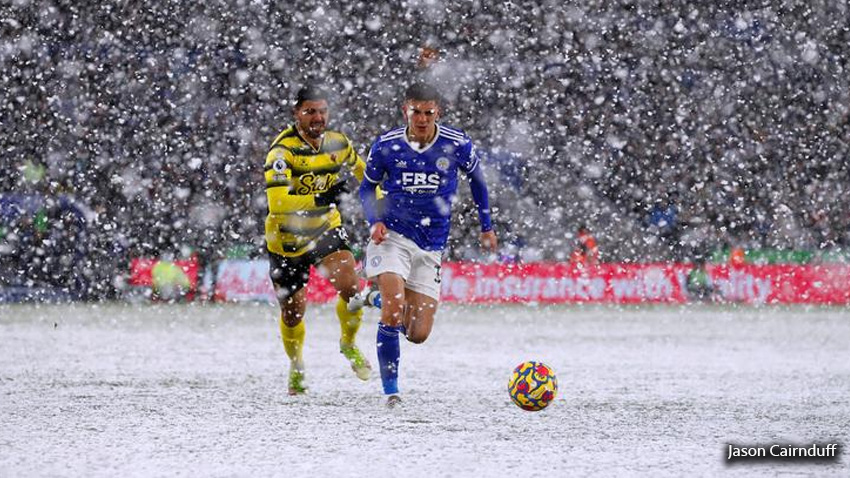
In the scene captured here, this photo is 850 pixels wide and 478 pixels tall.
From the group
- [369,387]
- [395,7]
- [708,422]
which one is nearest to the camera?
[708,422]

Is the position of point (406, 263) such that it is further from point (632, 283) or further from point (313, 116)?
point (632, 283)

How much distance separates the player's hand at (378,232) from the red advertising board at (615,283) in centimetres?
1270

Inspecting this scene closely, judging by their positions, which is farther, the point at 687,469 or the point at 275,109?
the point at 275,109

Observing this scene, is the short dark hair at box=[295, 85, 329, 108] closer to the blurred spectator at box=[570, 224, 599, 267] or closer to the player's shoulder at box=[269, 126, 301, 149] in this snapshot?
the player's shoulder at box=[269, 126, 301, 149]

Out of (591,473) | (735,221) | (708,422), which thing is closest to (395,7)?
(735,221)

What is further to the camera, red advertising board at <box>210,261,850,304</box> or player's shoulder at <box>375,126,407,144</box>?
red advertising board at <box>210,261,850,304</box>

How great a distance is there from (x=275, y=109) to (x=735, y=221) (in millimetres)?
8530

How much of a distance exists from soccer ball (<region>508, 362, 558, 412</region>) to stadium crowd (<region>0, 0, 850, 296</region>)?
Answer: 14648 mm

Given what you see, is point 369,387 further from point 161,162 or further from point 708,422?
point 161,162

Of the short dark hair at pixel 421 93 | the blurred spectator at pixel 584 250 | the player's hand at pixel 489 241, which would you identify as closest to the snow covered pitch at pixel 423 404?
the player's hand at pixel 489 241

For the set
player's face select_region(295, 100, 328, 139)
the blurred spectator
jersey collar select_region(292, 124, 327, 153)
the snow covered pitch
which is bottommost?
the snow covered pitch

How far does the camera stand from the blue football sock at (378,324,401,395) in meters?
7.82

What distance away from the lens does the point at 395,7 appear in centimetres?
2548

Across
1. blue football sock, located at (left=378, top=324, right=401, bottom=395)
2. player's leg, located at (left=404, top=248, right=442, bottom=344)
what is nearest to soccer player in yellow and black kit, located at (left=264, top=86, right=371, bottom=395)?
player's leg, located at (left=404, top=248, right=442, bottom=344)
